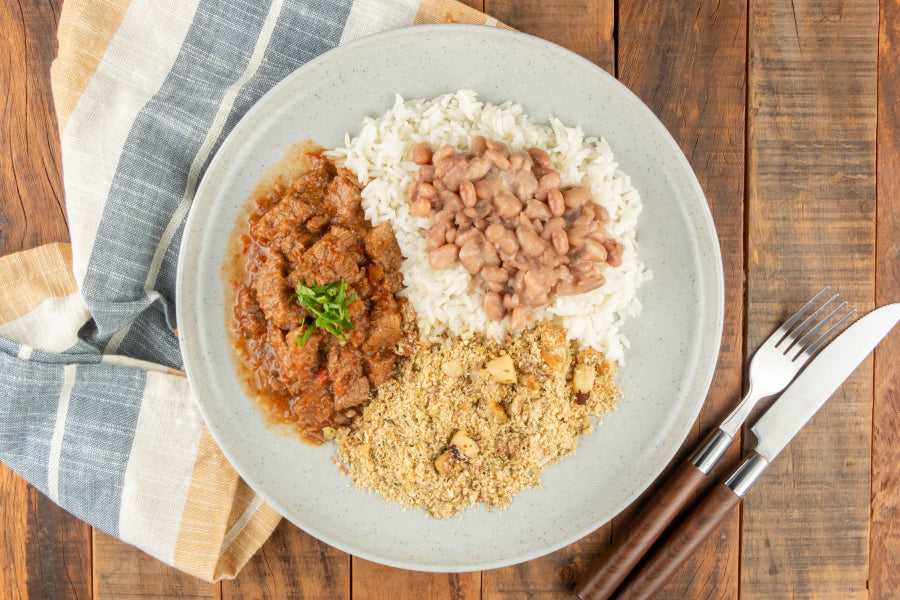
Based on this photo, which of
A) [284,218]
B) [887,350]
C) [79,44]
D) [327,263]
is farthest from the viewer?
[887,350]

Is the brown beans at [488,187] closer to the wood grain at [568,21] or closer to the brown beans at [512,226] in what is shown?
the brown beans at [512,226]

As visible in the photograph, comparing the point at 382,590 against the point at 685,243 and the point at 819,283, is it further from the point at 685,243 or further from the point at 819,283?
the point at 819,283

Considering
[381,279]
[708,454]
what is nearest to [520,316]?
[381,279]

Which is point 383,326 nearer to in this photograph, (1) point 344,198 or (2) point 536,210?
(1) point 344,198

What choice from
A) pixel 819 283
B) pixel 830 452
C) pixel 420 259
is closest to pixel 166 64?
pixel 420 259

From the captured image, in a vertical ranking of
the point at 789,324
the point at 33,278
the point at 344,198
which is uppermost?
the point at 344,198

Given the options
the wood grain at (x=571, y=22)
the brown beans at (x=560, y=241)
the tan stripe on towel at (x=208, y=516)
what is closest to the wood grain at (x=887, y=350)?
the wood grain at (x=571, y=22)

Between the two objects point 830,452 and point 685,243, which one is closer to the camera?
point 685,243
